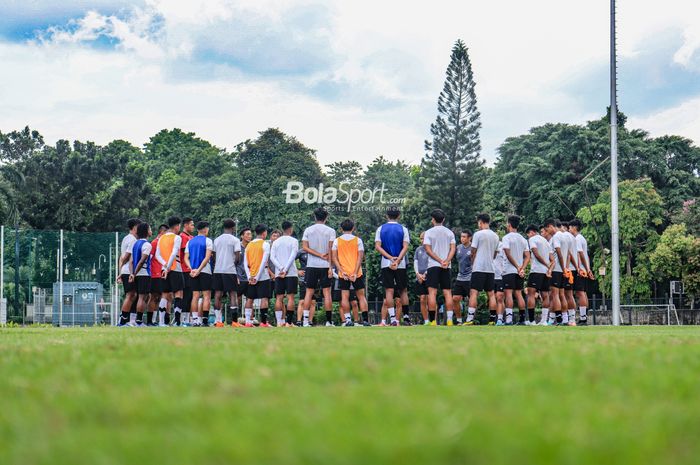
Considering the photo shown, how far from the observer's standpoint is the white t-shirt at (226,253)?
2027cm

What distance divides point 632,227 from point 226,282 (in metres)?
49.1

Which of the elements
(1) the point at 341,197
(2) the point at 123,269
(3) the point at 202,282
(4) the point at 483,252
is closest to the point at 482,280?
(4) the point at 483,252

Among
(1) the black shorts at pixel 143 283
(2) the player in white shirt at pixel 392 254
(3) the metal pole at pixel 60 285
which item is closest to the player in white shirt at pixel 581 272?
(2) the player in white shirt at pixel 392 254

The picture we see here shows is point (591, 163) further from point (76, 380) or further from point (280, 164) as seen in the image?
point (76, 380)

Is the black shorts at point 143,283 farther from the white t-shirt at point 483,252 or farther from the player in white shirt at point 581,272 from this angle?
the player in white shirt at point 581,272

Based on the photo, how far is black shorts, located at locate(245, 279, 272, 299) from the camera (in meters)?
20.8

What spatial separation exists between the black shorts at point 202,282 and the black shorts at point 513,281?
250 inches

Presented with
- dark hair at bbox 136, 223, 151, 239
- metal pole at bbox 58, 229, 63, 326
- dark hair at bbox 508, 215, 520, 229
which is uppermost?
dark hair at bbox 508, 215, 520, 229

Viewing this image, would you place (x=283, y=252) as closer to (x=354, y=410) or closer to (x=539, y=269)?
(x=539, y=269)

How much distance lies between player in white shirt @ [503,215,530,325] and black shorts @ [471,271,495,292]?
75cm

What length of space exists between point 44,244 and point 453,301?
1885cm

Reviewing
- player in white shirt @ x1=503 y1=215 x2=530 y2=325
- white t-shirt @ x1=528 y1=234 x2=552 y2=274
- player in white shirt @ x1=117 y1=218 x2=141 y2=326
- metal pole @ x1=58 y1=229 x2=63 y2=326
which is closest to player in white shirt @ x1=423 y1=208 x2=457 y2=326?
A: player in white shirt @ x1=503 y1=215 x2=530 y2=325

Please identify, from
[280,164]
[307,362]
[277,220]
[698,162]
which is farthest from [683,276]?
[307,362]

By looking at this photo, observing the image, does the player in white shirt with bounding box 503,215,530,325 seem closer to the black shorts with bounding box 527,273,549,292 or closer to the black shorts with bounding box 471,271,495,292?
the black shorts with bounding box 527,273,549,292
